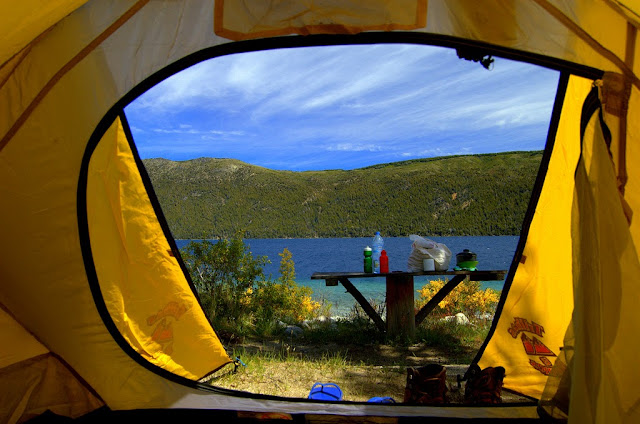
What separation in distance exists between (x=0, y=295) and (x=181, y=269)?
1087mm

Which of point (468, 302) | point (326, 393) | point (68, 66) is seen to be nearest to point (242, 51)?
point (68, 66)

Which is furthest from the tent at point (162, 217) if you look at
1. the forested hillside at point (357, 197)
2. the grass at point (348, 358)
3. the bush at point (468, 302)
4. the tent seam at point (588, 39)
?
the forested hillside at point (357, 197)

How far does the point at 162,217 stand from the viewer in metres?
3.28

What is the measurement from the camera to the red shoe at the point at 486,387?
120 inches

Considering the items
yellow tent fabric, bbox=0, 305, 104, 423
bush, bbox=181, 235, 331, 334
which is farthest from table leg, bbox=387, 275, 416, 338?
yellow tent fabric, bbox=0, 305, 104, 423

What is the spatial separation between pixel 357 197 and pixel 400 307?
148ft

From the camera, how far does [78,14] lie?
2420 millimetres

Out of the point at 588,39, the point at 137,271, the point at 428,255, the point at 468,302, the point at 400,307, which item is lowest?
the point at 468,302

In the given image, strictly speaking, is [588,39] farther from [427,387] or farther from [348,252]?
[348,252]

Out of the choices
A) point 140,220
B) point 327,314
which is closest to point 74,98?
point 140,220

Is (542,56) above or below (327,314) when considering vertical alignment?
above

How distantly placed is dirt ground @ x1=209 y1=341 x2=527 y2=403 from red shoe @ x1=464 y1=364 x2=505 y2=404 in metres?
0.48

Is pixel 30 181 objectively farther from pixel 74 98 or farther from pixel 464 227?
pixel 464 227

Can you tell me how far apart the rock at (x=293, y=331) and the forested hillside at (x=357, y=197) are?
35086 mm
